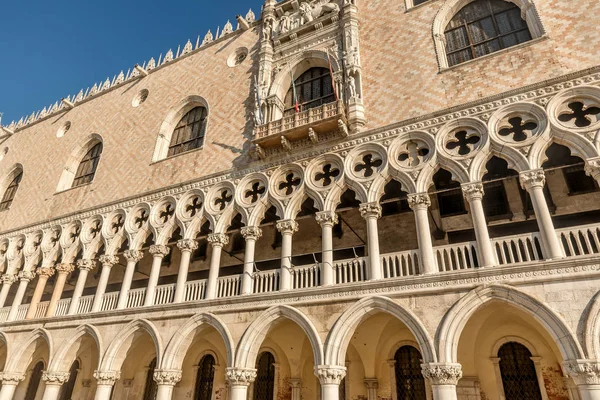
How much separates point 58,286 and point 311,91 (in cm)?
947

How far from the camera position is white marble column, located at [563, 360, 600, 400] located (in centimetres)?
533

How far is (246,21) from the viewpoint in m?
13.9

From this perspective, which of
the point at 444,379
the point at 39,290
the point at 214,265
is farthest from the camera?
the point at 39,290

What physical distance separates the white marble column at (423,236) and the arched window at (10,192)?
16.5 meters

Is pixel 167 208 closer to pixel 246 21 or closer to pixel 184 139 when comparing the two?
pixel 184 139

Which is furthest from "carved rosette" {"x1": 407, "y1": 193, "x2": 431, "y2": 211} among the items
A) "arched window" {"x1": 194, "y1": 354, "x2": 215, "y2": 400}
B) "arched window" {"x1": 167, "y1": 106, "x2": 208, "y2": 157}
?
"arched window" {"x1": 167, "y1": 106, "x2": 208, "y2": 157}

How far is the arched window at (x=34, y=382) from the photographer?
515 inches

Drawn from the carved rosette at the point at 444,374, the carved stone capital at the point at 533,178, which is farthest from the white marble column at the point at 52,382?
the carved stone capital at the point at 533,178

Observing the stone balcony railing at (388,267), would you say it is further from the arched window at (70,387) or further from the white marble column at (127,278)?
the arched window at (70,387)

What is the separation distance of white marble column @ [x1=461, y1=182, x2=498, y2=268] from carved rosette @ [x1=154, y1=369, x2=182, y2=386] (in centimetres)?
661

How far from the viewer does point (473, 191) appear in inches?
290

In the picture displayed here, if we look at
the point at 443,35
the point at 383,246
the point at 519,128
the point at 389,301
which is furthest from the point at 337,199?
the point at 443,35

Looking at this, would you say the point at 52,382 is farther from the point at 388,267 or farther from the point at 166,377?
the point at 388,267

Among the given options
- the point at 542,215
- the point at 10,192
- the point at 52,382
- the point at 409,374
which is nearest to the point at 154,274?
the point at 52,382
